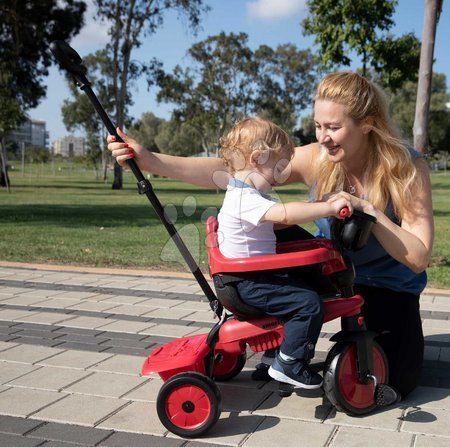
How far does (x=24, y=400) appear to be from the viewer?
3213mm

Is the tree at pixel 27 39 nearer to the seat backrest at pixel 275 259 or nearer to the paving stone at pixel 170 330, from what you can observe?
the paving stone at pixel 170 330

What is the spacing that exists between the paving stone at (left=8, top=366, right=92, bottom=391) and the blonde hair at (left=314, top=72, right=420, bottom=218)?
1.82 metres

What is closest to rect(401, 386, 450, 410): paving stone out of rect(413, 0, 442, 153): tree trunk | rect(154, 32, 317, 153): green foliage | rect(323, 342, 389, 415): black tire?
rect(323, 342, 389, 415): black tire

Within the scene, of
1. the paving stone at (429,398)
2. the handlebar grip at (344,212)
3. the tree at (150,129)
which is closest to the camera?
the handlebar grip at (344,212)

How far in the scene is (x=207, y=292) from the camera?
310 centimetres

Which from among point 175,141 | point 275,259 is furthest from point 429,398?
→ point 175,141

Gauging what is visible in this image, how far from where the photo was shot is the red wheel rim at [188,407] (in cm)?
281

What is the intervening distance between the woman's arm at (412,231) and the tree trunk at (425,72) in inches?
198

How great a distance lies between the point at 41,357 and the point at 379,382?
6.55 feet

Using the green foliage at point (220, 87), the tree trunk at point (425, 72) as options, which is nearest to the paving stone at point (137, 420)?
the tree trunk at point (425, 72)

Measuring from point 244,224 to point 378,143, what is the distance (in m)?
0.80

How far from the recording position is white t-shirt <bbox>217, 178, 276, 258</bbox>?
266 centimetres

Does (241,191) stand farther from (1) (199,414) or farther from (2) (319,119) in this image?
(1) (199,414)

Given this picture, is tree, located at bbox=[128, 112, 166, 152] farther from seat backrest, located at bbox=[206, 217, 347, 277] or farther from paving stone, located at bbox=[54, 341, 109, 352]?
seat backrest, located at bbox=[206, 217, 347, 277]
